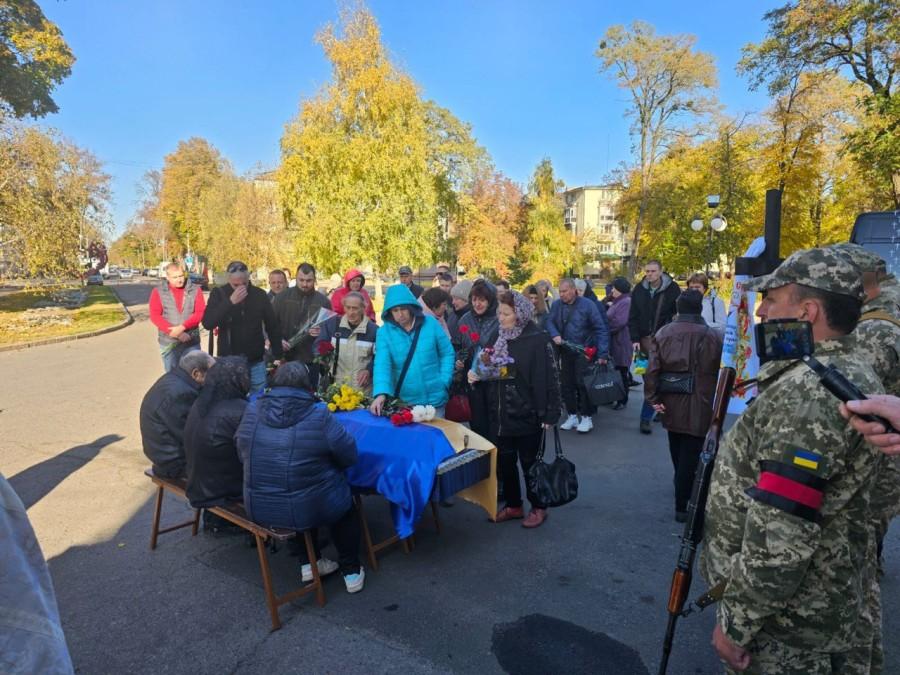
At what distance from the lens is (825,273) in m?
1.62

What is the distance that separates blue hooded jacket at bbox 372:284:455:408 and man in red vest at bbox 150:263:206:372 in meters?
3.58

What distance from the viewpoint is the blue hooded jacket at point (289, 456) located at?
3.21 meters

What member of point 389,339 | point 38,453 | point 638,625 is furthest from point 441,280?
point 638,625

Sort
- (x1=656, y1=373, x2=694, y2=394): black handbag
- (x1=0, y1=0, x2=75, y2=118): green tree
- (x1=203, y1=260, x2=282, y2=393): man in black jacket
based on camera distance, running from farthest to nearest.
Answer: (x1=0, y1=0, x2=75, y2=118): green tree → (x1=203, y1=260, x2=282, y2=393): man in black jacket → (x1=656, y1=373, x2=694, y2=394): black handbag

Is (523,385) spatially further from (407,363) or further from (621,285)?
(621,285)

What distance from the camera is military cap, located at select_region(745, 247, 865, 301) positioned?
1615mm

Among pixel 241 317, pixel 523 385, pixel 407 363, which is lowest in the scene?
pixel 523 385

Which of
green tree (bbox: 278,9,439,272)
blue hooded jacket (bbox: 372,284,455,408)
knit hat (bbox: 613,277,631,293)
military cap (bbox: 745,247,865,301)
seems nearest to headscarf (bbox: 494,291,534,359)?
blue hooded jacket (bbox: 372,284,455,408)

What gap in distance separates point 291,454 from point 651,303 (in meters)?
5.80

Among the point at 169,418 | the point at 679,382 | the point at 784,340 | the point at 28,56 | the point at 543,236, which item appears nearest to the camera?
the point at 784,340

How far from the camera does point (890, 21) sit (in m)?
15.5

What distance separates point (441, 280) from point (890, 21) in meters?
16.1

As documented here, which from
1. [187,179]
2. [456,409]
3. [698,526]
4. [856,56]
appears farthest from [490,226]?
[187,179]

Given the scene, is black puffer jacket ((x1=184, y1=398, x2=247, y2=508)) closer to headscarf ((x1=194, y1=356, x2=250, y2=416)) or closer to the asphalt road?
headscarf ((x1=194, y1=356, x2=250, y2=416))
